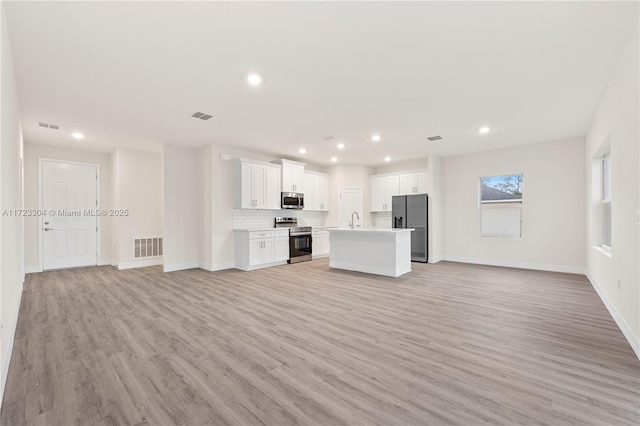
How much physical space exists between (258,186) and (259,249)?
5.00ft

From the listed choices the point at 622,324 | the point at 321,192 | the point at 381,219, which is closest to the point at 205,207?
the point at 321,192

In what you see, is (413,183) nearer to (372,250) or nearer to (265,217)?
(372,250)

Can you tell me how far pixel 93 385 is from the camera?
2039 millimetres

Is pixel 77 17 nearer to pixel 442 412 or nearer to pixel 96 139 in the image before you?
pixel 442 412

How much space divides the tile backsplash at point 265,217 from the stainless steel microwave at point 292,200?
1.44 feet

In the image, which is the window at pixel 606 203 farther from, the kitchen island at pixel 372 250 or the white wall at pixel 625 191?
the kitchen island at pixel 372 250

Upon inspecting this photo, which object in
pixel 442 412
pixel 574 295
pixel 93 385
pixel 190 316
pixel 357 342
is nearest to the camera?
pixel 442 412

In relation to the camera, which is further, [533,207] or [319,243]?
[319,243]

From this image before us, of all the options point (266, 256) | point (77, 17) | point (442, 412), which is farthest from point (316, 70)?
point (266, 256)

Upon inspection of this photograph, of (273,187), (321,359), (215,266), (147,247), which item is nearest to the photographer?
(321,359)

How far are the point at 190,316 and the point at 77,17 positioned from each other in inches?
122

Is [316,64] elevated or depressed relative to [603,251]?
elevated

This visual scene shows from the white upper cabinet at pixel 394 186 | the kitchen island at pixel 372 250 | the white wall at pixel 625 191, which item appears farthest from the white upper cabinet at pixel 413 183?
the white wall at pixel 625 191

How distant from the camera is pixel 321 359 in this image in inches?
93.9
